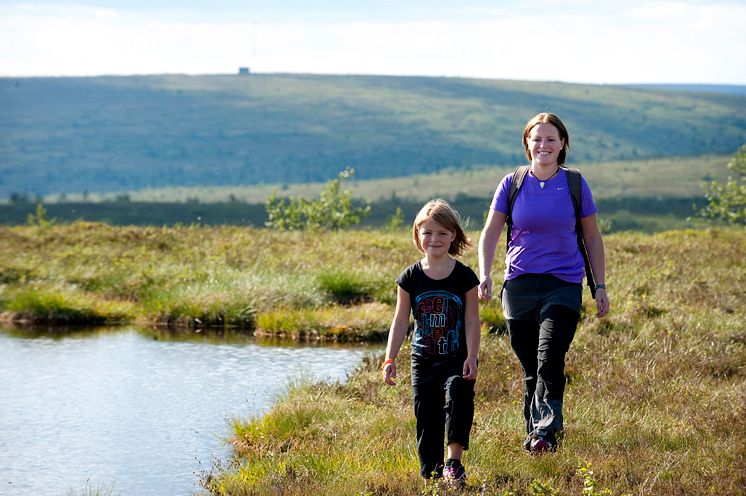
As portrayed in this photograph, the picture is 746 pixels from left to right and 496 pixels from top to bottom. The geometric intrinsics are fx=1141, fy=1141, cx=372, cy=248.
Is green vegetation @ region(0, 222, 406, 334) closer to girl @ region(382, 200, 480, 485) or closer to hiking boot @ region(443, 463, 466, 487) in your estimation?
girl @ region(382, 200, 480, 485)

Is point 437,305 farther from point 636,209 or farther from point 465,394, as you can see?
point 636,209

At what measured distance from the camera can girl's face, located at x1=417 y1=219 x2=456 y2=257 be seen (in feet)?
22.6

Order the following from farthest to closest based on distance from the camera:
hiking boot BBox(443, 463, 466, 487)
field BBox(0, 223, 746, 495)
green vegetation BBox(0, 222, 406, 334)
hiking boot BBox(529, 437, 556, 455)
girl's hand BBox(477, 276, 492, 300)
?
green vegetation BBox(0, 222, 406, 334) < hiking boot BBox(529, 437, 556, 455) < girl's hand BBox(477, 276, 492, 300) < field BBox(0, 223, 746, 495) < hiking boot BBox(443, 463, 466, 487)

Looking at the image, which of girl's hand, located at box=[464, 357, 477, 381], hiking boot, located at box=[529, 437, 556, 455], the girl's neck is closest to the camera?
girl's hand, located at box=[464, 357, 477, 381]

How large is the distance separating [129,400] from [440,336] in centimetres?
543

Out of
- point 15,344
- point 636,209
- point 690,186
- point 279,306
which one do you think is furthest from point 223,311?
point 690,186

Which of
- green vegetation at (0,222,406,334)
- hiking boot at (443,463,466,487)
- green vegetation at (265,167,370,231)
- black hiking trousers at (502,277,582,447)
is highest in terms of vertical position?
black hiking trousers at (502,277,582,447)

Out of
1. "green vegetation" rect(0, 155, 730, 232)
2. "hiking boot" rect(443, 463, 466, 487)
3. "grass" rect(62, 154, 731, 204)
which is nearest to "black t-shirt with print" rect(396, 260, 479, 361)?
"hiking boot" rect(443, 463, 466, 487)

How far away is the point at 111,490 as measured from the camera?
813 cm

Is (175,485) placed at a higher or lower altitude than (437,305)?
lower

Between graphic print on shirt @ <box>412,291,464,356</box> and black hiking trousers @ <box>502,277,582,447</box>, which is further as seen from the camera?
black hiking trousers @ <box>502,277,582,447</box>

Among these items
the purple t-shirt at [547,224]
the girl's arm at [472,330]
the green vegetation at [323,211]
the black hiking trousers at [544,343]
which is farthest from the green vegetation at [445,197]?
the girl's arm at [472,330]

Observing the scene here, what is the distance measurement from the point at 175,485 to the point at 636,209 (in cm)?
9709

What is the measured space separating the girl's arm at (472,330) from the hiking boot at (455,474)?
539 millimetres
